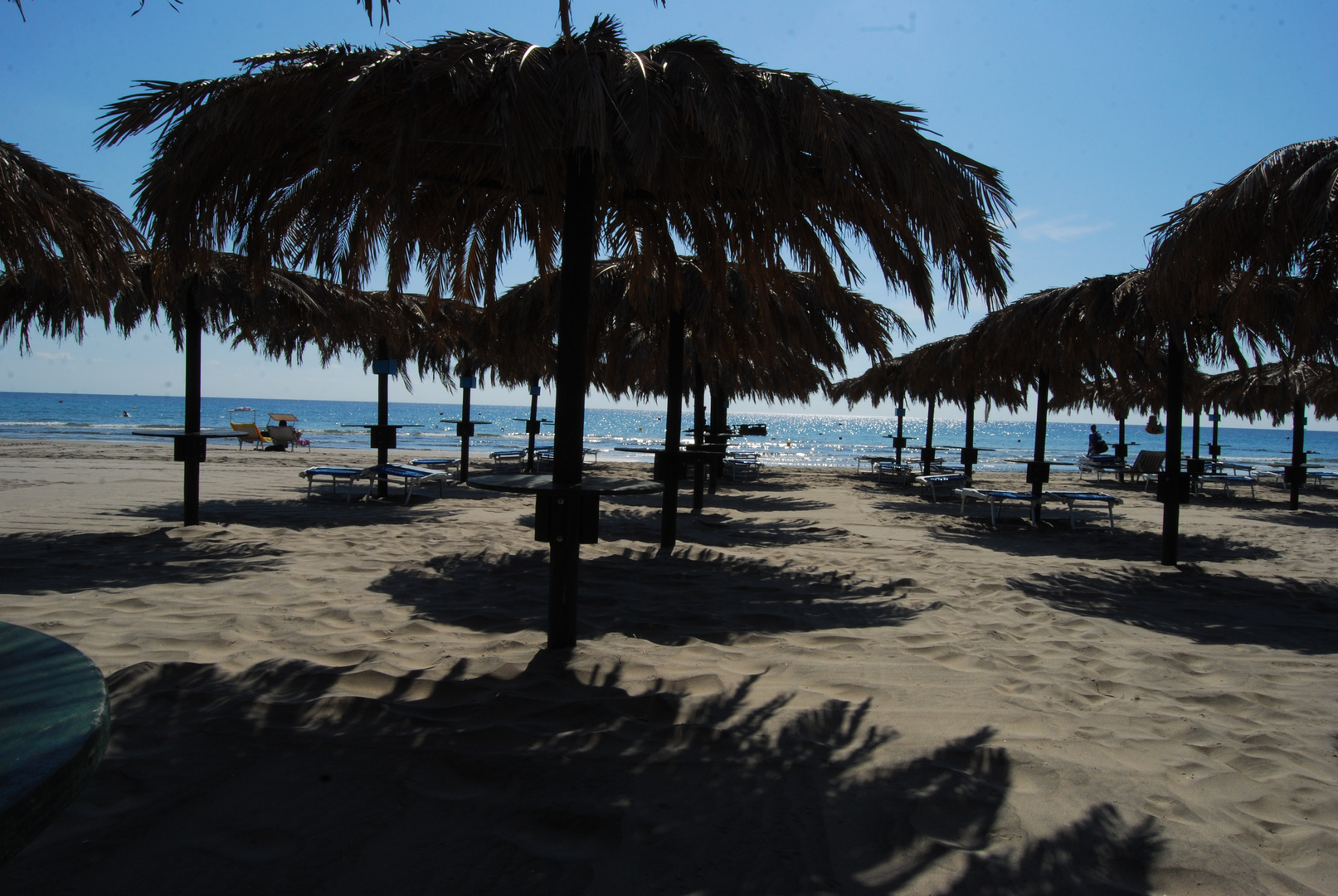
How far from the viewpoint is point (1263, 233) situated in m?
5.10

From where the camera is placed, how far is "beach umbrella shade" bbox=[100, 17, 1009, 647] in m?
3.02

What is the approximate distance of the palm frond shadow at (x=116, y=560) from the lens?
194 inches

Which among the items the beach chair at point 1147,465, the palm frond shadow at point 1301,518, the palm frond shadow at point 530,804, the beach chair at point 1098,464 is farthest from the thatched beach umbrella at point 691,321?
the beach chair at point 1098,464

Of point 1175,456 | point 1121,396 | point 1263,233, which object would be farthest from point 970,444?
point 1263,233

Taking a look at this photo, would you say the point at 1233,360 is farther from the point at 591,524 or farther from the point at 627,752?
the point at 627,752

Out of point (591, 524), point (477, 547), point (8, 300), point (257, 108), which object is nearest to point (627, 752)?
point (591, 524)

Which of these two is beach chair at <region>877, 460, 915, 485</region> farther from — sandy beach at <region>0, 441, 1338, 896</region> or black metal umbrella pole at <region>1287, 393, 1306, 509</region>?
sandy beach at <region>0, 441, 1338, 896</region>

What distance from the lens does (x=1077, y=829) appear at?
2203 millimetres

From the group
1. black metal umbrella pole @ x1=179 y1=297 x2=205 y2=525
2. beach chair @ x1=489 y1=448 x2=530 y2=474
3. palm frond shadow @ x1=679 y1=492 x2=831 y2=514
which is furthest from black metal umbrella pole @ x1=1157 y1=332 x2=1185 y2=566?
beach chair @ x1=489 y1=448 x2=530 y2=474

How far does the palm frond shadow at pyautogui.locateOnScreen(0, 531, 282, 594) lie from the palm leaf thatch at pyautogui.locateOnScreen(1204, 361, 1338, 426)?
49.8ft

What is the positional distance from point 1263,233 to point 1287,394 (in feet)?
51.4

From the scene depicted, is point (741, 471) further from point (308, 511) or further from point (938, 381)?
point (308, 511)

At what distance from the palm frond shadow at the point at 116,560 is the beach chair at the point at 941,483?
10493 mm

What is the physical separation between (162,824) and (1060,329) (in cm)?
853
